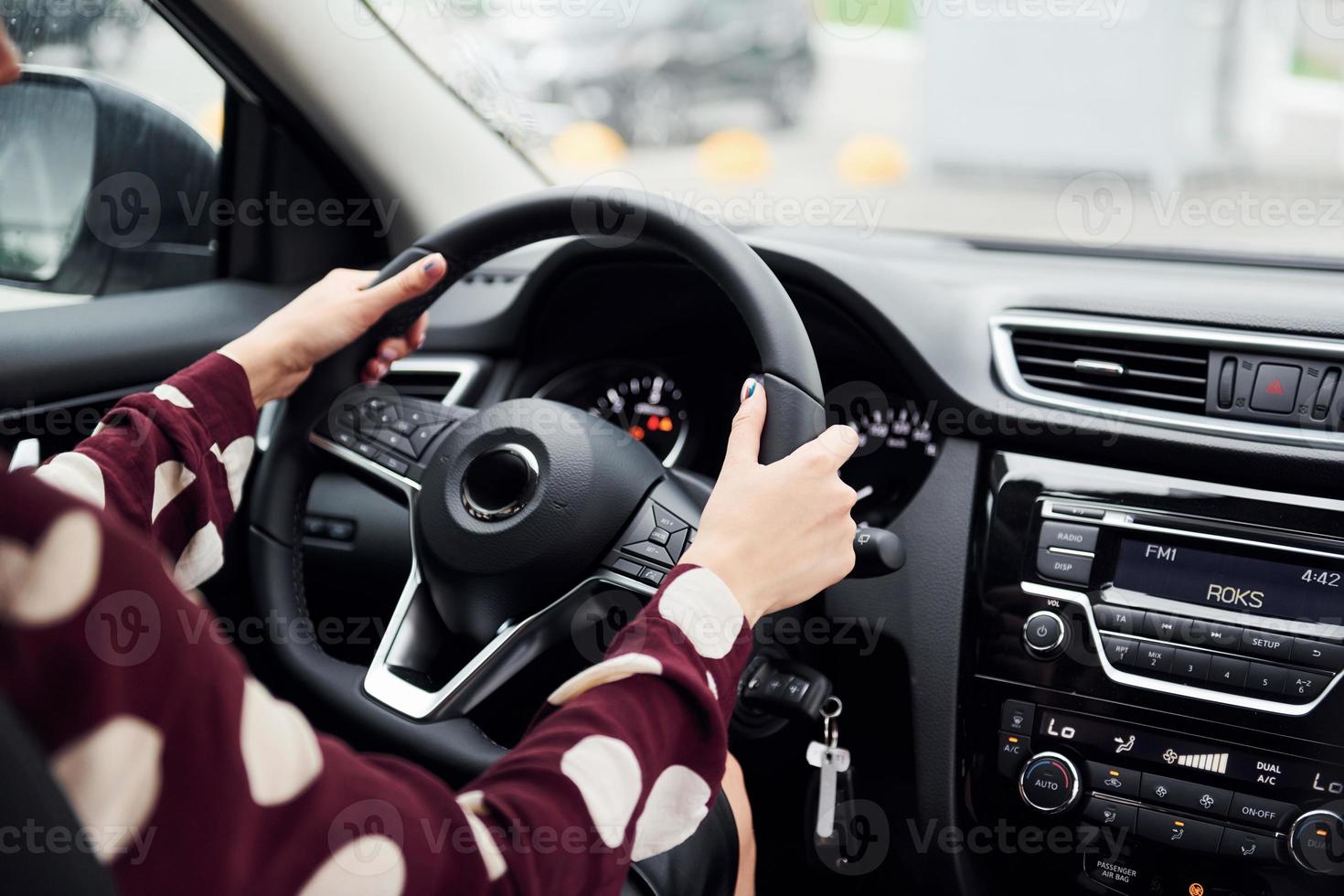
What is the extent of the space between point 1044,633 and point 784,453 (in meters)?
0.51

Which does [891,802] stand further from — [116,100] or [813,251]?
[116,100]

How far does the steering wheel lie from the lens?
113 centimetres

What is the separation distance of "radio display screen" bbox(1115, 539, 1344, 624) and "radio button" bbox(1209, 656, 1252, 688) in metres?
0.06

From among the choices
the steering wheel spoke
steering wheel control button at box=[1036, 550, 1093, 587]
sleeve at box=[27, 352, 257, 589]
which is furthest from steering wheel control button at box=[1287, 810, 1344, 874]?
sleeve at box=[27, 352, 257, 589]

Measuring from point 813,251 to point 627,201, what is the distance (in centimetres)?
36

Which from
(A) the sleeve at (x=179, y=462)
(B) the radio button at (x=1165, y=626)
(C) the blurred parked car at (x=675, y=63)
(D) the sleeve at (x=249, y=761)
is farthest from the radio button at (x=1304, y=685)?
(C) the blurred parked car at (x=675, y=63)

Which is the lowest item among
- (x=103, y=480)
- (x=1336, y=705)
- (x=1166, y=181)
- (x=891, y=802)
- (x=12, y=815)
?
(x=1166, y=181)

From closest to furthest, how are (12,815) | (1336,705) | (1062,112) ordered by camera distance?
(12,815) → (1336,705) → (1062,112)

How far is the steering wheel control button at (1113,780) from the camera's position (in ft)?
4.22

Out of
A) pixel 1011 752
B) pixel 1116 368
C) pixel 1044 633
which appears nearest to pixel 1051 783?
pixel 1011 752

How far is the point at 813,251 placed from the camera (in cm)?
142

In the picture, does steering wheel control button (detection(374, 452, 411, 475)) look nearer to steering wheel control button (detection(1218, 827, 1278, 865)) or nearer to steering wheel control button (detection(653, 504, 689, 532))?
steering wheel control button (detection(653, 504, 689, 532))

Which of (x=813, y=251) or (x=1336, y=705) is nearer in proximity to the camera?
(x=1336, y=705)

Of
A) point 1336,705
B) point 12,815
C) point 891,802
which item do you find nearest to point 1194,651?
point 1336,705
